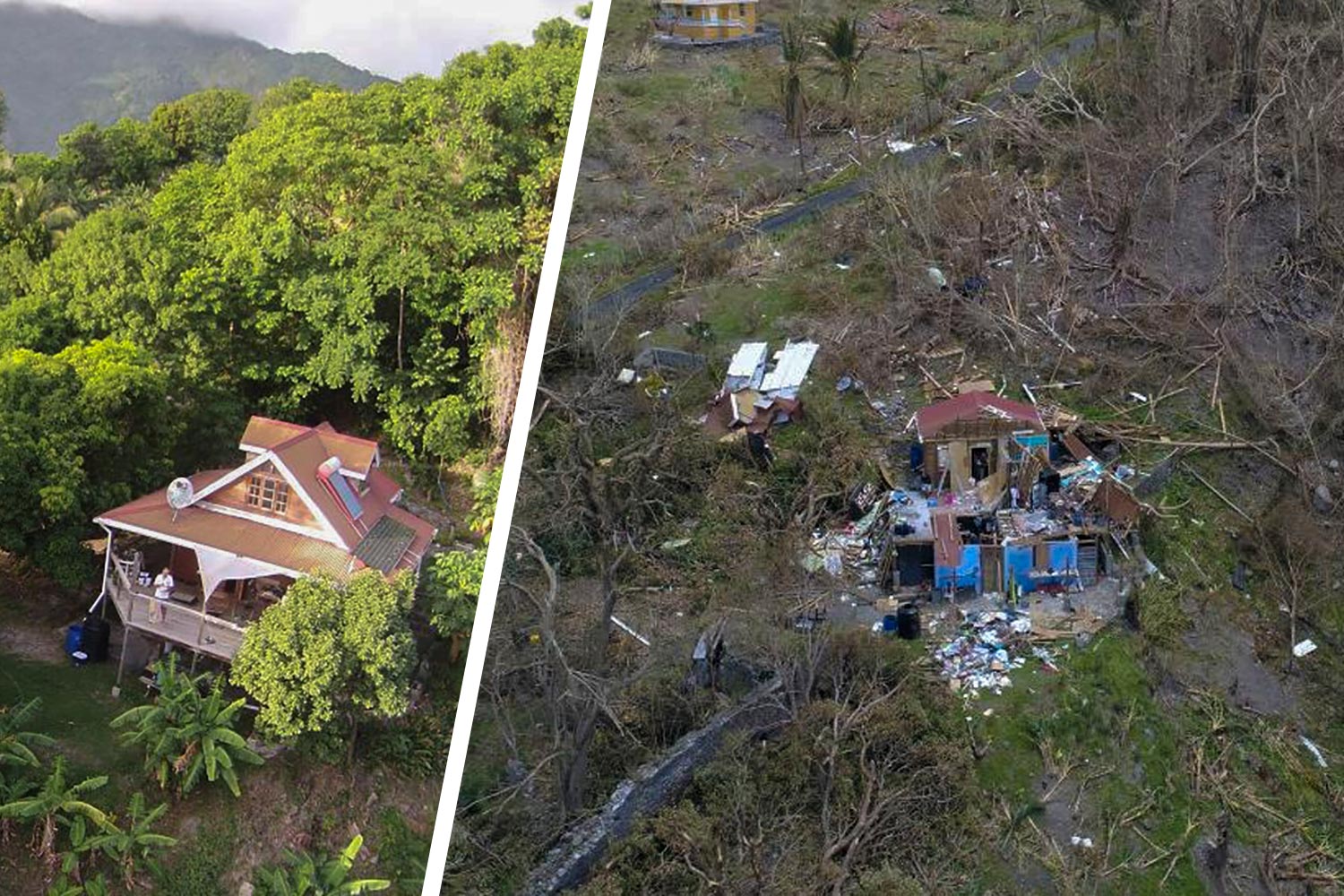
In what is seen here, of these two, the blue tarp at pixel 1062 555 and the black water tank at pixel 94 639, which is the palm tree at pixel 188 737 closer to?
the black water tank at pixel 94 639

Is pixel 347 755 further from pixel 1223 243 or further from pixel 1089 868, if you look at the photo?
pixel 1223 243

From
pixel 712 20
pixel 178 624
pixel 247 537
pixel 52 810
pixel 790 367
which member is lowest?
pixel 52 810

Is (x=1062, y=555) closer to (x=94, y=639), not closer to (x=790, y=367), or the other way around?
(x=790, y=367)

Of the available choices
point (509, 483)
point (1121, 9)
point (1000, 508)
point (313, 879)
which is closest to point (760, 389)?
point (1000, 508)

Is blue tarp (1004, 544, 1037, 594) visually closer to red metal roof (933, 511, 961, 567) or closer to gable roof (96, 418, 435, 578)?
red metal roof (933, 511, 961, 567)

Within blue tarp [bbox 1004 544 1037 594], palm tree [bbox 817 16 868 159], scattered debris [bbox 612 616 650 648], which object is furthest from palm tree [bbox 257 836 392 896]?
palm tree [bbox 817 16 868 159]

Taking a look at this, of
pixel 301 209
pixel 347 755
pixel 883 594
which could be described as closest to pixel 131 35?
pixel 301 209

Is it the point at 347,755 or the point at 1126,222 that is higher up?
the point at 1126,222
